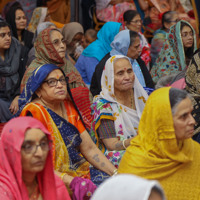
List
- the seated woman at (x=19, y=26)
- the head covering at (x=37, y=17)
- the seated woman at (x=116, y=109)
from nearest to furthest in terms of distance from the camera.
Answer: the seated woman at (x=116, y=109)
the seated woman at (x=19, y=26)
the head covering at (x=37, y=17)

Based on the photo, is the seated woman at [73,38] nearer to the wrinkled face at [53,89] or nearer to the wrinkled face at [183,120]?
the wrinkled face at [53,89]

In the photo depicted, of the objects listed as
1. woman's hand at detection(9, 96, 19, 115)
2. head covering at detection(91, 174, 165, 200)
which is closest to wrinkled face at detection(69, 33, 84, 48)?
woman's hand at detection(9, 96, 19, 115)

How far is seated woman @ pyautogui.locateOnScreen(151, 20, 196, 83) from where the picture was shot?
6594mm

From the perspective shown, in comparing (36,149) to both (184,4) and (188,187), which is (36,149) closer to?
(188,187)

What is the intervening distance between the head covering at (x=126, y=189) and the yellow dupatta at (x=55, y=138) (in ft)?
5.88

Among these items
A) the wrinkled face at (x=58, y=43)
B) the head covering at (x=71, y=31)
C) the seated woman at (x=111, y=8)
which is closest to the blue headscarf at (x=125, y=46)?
the wrinkled face at (x=58, y=43)

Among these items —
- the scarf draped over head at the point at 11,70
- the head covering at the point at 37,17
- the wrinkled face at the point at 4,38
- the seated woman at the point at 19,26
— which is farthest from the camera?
the head covering at the point at 37,17

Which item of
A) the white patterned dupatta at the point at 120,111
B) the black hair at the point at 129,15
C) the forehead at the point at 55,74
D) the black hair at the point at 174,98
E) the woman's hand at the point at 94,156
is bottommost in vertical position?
the woman's hand at the point at 94,156

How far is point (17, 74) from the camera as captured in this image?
5984 millimetres

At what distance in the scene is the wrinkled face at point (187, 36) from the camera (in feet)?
21.6

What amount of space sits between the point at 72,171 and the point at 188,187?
96 centimetres

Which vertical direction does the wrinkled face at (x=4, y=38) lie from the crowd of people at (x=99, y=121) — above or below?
above

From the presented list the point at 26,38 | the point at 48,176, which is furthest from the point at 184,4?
the point at 48,176

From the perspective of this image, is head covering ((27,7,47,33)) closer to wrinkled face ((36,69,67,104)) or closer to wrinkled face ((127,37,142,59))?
wrinkled face ((127,37,142,59))
